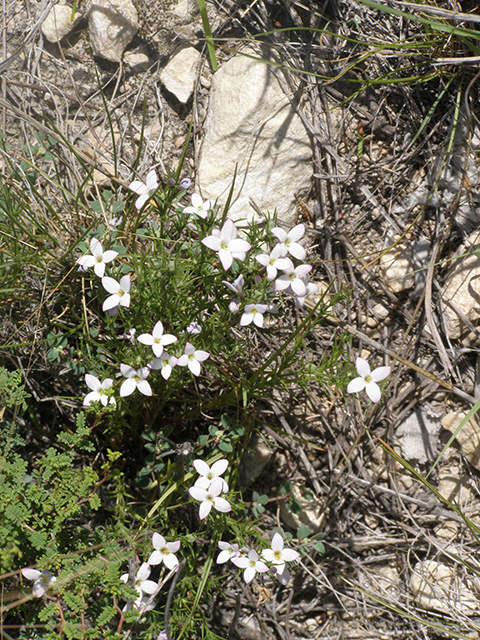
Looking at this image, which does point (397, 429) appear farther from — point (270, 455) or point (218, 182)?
point (218, 182)

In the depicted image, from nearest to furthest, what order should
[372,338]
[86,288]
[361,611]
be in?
1. [86,288]
2. [361,611]
3. [372,338]

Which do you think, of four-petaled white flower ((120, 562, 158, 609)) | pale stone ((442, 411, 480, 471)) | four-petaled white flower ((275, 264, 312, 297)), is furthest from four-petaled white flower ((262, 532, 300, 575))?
pale stone ((442, 411, 480, 471))

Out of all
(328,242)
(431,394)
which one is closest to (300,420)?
(431,394)

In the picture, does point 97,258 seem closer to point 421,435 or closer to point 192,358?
point 192,358

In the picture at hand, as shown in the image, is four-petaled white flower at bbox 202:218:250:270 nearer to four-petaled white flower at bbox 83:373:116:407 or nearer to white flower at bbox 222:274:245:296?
white flower at bbox 222:274:245:296

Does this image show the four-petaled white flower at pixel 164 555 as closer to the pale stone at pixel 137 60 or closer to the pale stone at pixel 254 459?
the pale stone at pixel 254 459

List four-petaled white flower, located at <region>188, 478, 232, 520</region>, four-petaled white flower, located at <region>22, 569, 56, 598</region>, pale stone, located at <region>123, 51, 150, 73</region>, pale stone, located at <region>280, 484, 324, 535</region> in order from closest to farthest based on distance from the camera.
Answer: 1. four-petaled white flower, located at <region>22, 569, 56, 598</region>
2. four-petaled white flower, located at <region>188, 478, 232, 520</region>
3. pale stone, located at <region>280, 484, 324, 535</region>
4. pale stone, located at <region>123, 51, 150, 73</region>
